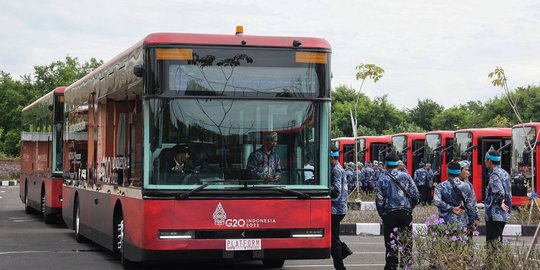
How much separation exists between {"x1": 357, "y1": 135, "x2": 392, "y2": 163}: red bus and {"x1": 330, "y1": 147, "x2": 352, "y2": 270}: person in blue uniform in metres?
34.3

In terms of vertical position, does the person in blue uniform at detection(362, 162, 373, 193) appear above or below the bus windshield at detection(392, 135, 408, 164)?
below

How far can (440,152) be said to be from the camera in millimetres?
38719

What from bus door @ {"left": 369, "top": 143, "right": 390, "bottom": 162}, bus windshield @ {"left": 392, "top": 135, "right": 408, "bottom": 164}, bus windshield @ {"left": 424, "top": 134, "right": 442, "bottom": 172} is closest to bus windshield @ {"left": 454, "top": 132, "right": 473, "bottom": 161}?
bus windshield @ {"left": 424, "top": 134, "right": 442, "bottom": 172}

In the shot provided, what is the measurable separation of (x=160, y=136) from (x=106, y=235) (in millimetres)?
3644

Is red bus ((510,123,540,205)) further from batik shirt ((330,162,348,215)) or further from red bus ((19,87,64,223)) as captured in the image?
batik shirt ((330,162,348,215))

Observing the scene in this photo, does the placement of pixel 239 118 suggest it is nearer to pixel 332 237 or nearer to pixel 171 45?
pixel 171 45

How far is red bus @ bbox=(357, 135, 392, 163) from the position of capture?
4828 centimetres

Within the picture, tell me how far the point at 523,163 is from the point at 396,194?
19304mm

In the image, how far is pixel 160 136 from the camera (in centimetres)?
1216

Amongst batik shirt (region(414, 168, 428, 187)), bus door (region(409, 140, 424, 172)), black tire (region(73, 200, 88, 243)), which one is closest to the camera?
black tire (region(73, 200, 88, 243))

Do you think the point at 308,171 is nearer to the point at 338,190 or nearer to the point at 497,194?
the point at 338,190

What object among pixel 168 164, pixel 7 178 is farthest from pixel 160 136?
pixel 7 178

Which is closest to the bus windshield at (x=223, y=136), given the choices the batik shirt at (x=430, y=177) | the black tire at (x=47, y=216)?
the black tire at (x=47, y=216)

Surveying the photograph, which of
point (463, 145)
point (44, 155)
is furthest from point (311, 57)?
point (463, 145)
